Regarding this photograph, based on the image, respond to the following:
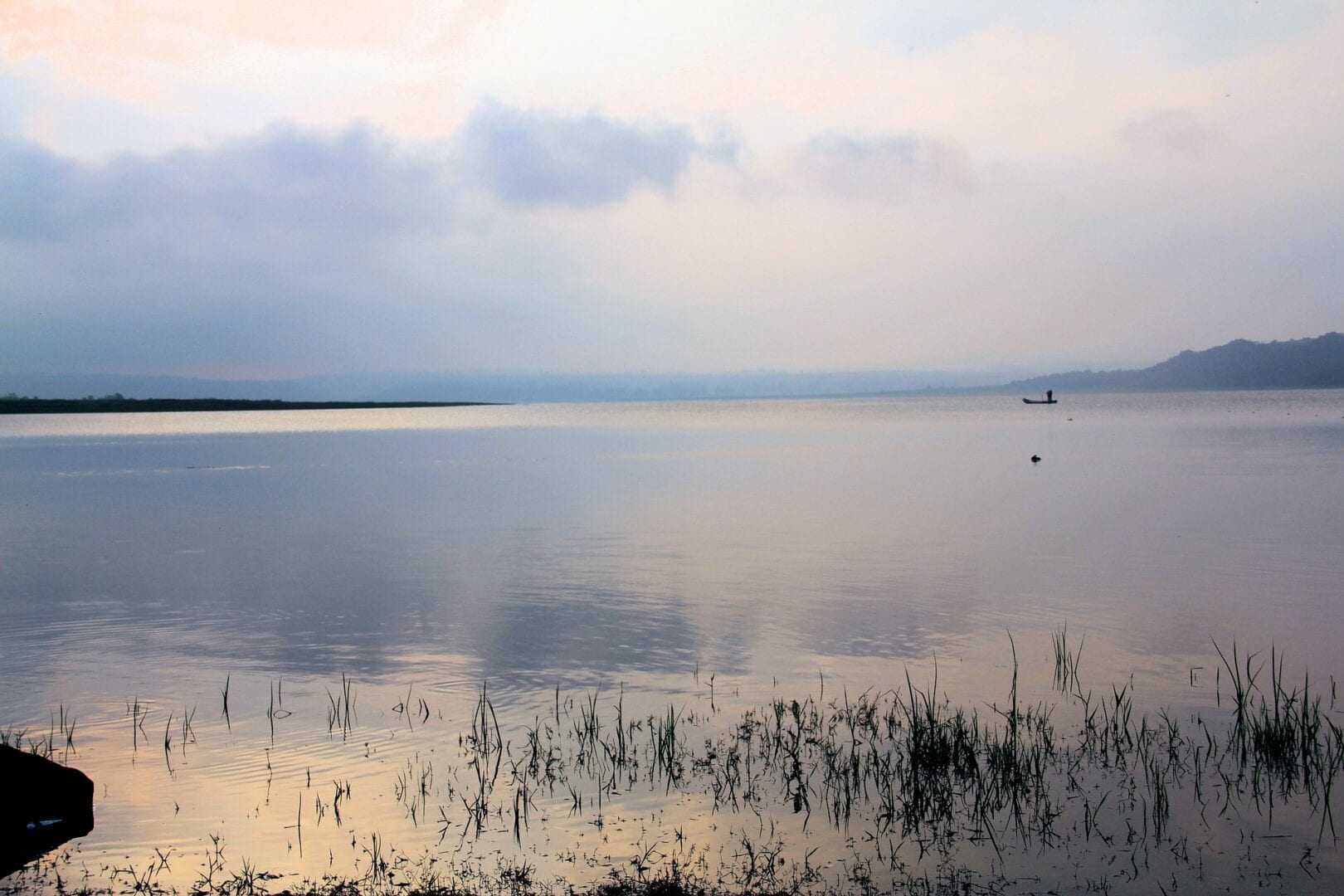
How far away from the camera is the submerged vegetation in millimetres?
7074

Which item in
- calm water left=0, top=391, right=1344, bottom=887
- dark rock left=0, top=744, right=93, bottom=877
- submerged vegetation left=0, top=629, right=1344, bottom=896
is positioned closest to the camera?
submerged vegetation left=0, top=629, right=1344, bottom=896

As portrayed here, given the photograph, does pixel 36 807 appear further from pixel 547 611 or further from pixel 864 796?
pixel 547 611

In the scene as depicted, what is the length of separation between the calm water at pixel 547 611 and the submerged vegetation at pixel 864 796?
0.58 feet

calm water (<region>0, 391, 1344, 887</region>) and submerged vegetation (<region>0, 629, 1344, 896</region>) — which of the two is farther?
calm water (<region>0, 391, 1344, 887</region>)

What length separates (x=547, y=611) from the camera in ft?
58.0

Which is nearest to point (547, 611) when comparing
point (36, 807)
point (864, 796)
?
point (864, 796)

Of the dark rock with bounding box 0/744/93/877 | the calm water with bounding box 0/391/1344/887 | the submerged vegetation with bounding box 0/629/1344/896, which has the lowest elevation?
the calm water with bounding box 0/391/1344/887

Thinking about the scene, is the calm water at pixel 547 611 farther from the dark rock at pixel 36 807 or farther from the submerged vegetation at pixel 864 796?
the dark rock at pixel 36 807

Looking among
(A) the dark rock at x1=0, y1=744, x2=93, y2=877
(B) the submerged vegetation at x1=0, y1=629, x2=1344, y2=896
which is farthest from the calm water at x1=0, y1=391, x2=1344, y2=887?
(A) the dark rock at x1=0, y1=744, x2=93, y2=877

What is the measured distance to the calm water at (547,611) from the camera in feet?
29.9

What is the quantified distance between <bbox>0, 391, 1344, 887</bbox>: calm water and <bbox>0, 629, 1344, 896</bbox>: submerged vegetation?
7.0 inches

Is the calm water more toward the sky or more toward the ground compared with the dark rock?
more toward the ground

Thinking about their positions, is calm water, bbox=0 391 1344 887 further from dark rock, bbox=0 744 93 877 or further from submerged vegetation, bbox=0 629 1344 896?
dark rock, bbox=0 744 93 877

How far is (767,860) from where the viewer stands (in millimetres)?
7359
